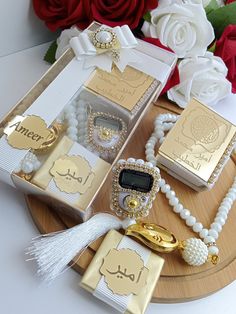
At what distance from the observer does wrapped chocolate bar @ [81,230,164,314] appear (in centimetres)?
62

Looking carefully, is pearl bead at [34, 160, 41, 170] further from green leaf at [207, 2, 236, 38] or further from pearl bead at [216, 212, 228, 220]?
green leaf at [207, 2, 236, 38]

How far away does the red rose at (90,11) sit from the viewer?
2.81 ft

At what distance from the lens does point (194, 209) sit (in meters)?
0.76

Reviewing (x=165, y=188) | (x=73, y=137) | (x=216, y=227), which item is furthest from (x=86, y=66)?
(x=216, y=227)

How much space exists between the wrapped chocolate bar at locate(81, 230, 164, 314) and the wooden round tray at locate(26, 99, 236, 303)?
2 cm

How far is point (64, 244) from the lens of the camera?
65 cm

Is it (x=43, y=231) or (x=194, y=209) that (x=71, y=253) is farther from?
(x=194, y=209)

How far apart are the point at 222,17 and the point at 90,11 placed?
0.29 m

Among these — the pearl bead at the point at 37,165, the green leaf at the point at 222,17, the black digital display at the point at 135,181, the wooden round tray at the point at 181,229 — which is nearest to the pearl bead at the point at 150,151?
the wooden round tray at the point at 181,229

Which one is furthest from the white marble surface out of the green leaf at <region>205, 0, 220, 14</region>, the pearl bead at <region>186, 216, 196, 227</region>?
the green leaf at <region>205, 0, 220, 14</region>

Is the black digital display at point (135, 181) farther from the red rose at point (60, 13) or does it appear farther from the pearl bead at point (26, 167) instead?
the red rose at point (60, 13)

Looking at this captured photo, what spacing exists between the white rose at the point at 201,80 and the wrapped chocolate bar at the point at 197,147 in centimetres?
9

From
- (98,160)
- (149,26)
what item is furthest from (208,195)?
(149,26)

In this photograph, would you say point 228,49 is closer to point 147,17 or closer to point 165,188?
point 147,17
